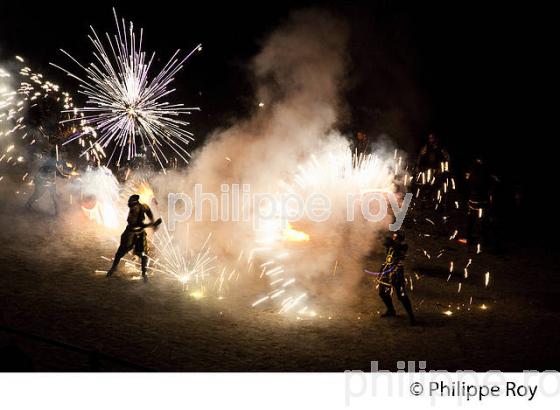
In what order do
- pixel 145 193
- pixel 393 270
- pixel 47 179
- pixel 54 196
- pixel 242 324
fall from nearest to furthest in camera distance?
pixel 242 324 → pixel 393 270 → pixel 47 179 → pixel 54 196 → pixel 145 193

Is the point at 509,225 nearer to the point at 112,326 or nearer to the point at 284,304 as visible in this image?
the point at 284,304

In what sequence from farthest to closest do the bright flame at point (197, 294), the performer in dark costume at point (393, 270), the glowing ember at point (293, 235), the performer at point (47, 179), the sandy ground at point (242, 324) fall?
the performer at point (47, 179), the glowing ember at point (293, 235), the bright flame at point (197, 294), the performer in dark costume at point (393, 270), the sandy ground at point (242, 324)

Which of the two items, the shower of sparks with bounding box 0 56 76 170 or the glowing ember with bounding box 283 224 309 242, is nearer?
the glowing ember with bounding box 283 224 309 242

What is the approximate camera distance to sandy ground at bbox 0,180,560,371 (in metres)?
7.46

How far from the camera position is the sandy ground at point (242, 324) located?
→ 294 inches

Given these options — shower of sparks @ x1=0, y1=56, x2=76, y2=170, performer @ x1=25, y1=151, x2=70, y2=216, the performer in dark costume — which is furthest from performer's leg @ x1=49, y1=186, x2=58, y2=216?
the performer in dark costume

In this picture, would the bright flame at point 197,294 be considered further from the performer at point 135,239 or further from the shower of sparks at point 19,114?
the shower of sparks at point 19,114

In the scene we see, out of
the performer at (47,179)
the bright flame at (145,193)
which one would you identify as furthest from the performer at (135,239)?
the performer at (47,179)

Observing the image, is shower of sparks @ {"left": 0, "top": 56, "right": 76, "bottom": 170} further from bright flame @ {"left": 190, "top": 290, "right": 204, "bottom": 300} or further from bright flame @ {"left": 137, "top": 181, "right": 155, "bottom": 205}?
bright flame @ {"left": 190, "top": 290, "right": 204, "bottom": 300}

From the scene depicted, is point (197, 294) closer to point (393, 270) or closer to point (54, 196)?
point (393, 270)

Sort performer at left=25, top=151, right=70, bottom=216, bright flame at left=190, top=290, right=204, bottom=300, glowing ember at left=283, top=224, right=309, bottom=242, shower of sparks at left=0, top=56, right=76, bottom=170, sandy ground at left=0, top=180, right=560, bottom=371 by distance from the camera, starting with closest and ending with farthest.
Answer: sandy ground at left=0, top=180, right=560, bottom=371 < bright flame at left=190, top=290, right=204, bottom=300 < glowing ember at left=283, top=224, right=309, bottom=242 < performer at left=25, top=151, right=70, bottom=216 < shower of sparks at left=0, top=56, right=76, bottom=170

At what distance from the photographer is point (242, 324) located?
28.7ft

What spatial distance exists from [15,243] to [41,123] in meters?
7.20

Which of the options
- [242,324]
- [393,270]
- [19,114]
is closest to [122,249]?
[242,324]
